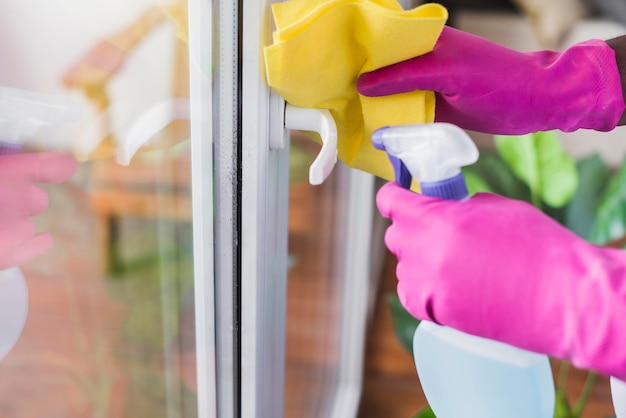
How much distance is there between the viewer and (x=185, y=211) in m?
0.54

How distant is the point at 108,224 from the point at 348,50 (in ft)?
0.78

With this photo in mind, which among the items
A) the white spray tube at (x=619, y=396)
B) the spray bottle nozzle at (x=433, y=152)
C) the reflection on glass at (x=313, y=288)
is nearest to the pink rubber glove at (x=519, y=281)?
the spray bottle nozzle at (x=433, y=152)

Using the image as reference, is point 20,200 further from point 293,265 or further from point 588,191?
point 588,191

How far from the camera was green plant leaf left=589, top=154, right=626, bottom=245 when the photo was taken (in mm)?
1310

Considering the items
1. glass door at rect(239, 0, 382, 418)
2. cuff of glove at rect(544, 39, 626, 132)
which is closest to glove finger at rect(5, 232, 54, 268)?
glass door at rect(239, 0, 382, 418)

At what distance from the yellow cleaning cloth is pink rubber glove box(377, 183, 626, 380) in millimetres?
105

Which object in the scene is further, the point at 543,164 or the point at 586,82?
the point at 543,164

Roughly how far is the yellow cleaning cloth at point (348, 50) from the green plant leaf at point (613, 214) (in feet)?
3.40

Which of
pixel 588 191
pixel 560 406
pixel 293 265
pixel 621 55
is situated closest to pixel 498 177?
pixel 588 191

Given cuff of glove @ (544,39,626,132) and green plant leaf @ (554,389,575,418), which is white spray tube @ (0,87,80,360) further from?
green plant leaf @ (554,389,575,418)

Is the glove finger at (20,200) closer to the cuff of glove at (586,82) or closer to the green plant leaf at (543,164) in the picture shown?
the cuff of glove at (586,82)

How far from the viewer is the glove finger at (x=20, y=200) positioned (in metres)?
0.32

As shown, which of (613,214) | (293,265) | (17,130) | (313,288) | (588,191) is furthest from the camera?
(588,191)

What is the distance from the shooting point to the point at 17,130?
12.6 inches
